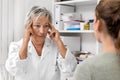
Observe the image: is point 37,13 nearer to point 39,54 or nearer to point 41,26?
point 41,26

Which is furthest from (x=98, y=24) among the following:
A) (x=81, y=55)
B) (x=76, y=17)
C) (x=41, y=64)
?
(x=76, y=17)

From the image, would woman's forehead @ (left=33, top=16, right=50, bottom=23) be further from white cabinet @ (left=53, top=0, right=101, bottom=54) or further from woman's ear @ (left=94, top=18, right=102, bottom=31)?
woman's ear @ (left=94, top=18, right=102, bottom=31)

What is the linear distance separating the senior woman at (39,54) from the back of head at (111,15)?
3.10 ft

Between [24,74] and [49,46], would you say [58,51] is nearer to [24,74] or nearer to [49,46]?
[49,46]

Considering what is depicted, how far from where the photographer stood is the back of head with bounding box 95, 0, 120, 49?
2.46ft

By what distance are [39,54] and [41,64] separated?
0.30 ft

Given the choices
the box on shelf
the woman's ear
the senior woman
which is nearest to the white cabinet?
the box on shelf

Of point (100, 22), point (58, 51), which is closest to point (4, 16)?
point (58, 51)

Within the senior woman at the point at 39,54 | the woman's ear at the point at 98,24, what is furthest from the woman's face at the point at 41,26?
the woman's ear at the point at 98,24

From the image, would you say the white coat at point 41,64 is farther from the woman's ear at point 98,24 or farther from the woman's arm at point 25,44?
the woman's ear at point 98,24

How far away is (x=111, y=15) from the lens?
2.49 ft

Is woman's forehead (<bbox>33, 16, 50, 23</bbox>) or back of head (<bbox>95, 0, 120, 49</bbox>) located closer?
back of head (<bbox>95, 0, 120, 49</bbox>)

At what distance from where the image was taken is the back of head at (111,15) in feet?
2.46

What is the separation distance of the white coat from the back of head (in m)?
0.97
